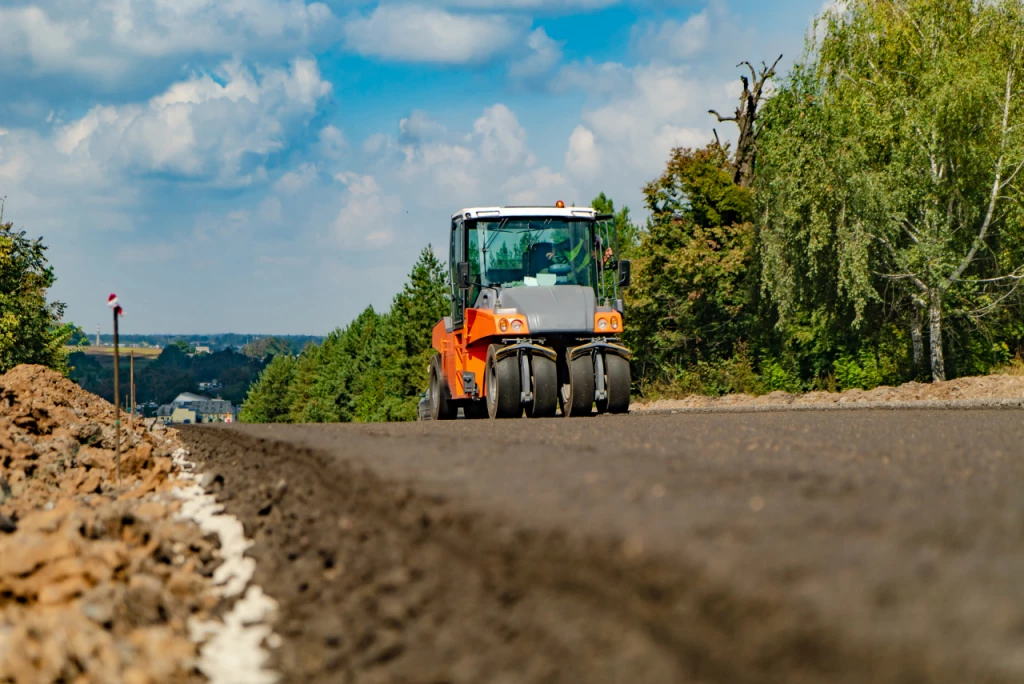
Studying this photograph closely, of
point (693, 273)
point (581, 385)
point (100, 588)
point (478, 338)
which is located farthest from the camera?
point (693, 273)

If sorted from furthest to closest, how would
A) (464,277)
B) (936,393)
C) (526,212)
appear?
1. (936,393)
2. (526,212)
3. (464,277)

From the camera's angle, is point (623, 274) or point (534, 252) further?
point (534, 252)

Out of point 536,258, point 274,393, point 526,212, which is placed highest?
point 526,212

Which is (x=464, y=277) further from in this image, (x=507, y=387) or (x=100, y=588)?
(x=100, y=588)

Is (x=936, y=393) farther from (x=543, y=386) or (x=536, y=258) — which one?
(x=543, y=386)

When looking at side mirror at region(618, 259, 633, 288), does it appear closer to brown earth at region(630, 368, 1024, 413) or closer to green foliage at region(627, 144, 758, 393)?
brown earth at region(630, 368, 1024, 413)

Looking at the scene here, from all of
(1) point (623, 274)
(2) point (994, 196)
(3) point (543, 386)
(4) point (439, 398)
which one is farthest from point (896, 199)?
(3) point (543, 386)

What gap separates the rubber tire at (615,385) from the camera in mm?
16234

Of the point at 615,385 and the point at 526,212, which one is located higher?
the point at 526,212

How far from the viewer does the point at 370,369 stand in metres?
91.8

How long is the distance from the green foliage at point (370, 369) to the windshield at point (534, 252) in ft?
167

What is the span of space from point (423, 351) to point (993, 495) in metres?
67.8

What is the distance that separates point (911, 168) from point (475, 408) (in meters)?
15.1

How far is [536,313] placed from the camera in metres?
16.2
